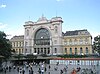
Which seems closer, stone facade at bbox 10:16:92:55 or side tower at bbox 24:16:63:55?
stone facade at bbox 10:16:92:55

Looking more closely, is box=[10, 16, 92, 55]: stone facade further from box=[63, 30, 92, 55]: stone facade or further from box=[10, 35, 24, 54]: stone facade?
box=[10, 35, 24, 54]: stone facade

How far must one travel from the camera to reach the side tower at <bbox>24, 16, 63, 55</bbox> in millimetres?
90938

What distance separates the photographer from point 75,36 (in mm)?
89312

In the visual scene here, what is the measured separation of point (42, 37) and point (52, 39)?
22.2 ft

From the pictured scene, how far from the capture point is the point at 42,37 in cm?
9638

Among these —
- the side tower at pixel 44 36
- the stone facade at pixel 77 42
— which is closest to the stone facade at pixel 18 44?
the side tower at pixel 44 36

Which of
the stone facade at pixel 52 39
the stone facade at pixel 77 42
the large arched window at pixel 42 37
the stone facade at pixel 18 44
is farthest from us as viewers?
the stone facade at pixel 18 44

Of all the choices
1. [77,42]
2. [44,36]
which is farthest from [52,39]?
[77,42]

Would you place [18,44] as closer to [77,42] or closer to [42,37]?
[42,37]

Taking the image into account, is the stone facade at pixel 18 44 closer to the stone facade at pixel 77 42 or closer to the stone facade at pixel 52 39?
the stone facade at pixel 52 39

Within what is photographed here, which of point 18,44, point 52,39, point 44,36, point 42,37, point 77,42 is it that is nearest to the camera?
point 77,42

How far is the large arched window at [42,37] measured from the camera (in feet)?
312

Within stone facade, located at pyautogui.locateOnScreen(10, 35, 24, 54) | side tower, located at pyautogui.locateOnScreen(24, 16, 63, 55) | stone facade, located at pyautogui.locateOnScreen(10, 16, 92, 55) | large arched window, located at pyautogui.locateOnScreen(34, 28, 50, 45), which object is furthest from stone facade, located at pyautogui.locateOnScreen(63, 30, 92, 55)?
stone facade, located at pyautogui.locateOnScreen(10, 35, 24, 54)

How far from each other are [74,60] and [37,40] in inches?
1328
